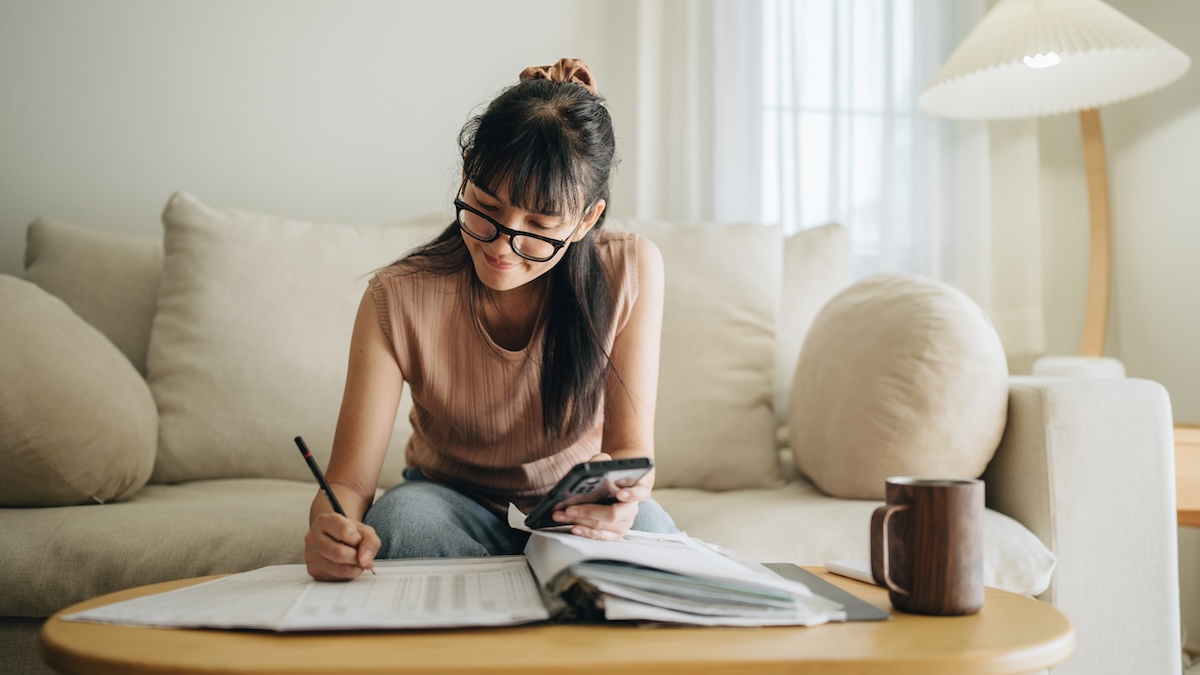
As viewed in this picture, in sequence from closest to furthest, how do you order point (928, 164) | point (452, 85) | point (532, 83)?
point (532, 83) < point (452, 85) < point (928, 164)

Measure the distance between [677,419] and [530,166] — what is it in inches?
34.2

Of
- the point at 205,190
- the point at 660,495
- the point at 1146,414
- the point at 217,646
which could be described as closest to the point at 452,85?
the point at 205,190

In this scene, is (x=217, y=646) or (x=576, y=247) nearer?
(x=217, y=646)

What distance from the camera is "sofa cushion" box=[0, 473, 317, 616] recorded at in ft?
3.91

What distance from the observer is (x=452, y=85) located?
2.29m

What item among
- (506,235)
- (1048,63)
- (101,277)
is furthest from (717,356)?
(101,277)

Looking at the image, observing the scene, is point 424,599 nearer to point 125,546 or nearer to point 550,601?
point 550,601

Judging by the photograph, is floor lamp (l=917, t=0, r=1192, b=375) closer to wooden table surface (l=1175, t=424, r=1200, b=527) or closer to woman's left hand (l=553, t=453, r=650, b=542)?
wooden table surface (l=1175, t=424, r=1200, b=527)

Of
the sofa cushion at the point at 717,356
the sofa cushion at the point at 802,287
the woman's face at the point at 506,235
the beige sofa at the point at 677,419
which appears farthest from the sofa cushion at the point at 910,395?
the woman's face at the point at 506,235

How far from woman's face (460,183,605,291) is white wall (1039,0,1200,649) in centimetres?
188

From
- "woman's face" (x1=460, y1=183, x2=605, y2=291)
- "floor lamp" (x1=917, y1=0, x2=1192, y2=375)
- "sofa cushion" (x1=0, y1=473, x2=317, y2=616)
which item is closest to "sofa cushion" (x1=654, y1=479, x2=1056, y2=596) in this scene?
"woman's face" (x1=460, y1=183, x2=605, y2=291)

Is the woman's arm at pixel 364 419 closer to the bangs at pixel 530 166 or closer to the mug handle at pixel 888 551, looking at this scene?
the bangs at pixel 530 166

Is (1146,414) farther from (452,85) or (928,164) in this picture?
(452,85)

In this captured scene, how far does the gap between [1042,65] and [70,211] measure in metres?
2.20
